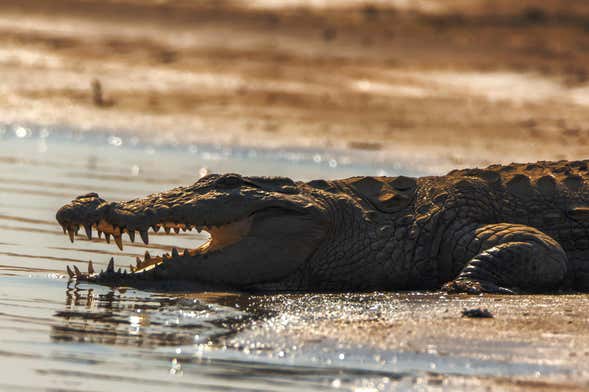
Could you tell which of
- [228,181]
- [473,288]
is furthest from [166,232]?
[473,288]

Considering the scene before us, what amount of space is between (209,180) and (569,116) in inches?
388

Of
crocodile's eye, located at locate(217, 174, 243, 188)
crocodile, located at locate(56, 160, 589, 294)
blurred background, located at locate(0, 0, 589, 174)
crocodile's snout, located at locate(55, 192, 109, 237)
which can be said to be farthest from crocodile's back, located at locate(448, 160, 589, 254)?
blurred background, located at locate(0, 0, 589, 174)

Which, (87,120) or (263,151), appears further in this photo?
(87,120)

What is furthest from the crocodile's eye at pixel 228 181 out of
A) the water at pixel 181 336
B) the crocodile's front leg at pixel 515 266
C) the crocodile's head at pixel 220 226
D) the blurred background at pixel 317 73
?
the blurred background at pixel 317 73

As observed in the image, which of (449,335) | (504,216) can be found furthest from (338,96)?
(449,335)

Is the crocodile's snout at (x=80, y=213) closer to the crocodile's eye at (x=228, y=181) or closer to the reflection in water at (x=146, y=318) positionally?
the reflection in water at (x=146, y=318)

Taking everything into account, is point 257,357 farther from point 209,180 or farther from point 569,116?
point 569,116

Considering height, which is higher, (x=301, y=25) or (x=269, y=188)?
(x=301, y=25)

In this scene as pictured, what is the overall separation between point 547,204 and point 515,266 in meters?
0.69

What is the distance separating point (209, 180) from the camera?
6844 mm

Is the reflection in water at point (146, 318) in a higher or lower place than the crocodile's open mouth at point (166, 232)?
lower

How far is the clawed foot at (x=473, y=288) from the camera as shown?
21.2 feet

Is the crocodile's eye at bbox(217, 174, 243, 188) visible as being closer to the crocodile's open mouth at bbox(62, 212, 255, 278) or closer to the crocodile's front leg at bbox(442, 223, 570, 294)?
the crocodile's open mouth at bbox(62, 212, 255, 278)

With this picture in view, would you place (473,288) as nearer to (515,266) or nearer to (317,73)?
(515,266)
